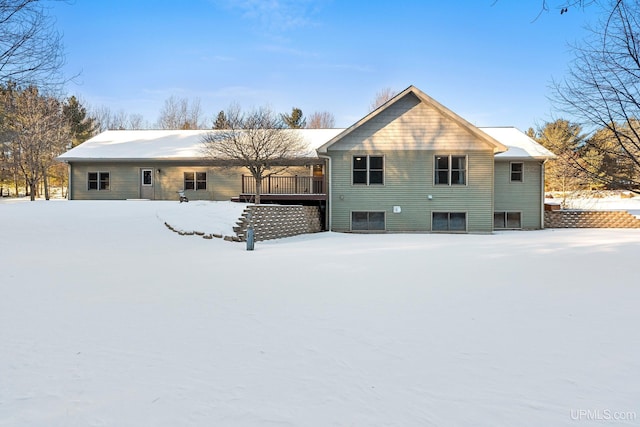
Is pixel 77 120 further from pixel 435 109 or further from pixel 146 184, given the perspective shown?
pixel 435 109

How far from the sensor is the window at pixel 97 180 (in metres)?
22.0

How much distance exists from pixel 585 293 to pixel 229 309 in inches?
201

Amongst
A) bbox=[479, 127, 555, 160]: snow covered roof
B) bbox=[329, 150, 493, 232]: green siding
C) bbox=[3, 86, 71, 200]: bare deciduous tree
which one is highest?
bbox=[3, 86, 71, 200]: bare deciduous tree

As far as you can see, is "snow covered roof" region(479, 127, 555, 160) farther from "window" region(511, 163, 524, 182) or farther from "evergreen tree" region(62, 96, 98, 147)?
"evergreen tree" region(62, 96, 98, 147)

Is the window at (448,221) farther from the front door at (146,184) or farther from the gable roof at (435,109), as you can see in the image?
the front door at (146,184)

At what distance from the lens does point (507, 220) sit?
60.4ft

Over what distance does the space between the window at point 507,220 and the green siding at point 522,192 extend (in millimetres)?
228

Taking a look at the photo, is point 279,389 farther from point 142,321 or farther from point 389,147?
point 389,147

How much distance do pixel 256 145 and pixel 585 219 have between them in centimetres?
1715

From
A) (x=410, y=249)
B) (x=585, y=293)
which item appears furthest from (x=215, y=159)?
(x=585, y=293)

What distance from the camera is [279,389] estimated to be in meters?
2.66

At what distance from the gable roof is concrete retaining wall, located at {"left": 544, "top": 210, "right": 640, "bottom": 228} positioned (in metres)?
5.99

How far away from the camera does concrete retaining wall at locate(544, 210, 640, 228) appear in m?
18.6

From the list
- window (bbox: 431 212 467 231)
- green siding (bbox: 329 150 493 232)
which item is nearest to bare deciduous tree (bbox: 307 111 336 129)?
green siding (bbox: 329 150 493 232)
